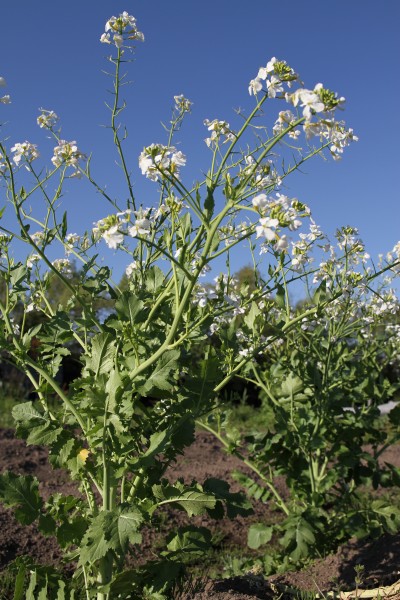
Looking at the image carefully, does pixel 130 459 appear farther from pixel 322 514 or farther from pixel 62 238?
pixel 322 514

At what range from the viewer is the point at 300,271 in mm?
3418

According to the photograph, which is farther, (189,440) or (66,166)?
(66,166)

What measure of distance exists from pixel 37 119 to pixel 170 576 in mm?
2296

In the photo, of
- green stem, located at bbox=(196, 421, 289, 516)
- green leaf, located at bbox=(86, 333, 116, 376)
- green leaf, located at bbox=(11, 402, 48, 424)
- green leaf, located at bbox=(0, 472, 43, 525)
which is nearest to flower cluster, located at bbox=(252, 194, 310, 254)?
green leaf, located at bbox=(86, 333, 116, 376)

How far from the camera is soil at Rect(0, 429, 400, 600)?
330cm

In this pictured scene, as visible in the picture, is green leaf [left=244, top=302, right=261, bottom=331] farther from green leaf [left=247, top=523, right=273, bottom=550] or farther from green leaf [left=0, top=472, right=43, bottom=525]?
green leaf [left=247, top=523, right=273, bottom=550]

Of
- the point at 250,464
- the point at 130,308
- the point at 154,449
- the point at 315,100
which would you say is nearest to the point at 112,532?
the point at 154,449

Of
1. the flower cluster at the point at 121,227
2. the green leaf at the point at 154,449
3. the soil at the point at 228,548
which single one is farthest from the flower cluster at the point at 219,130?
the soil at the point at 228,548

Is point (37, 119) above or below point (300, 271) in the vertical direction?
above

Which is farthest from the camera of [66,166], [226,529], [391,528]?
[226,529]

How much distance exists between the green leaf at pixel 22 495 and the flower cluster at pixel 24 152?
1461mm

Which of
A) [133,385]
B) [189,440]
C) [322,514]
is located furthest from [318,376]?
[133,385]

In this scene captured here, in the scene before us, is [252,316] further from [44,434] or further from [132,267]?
[44,434]

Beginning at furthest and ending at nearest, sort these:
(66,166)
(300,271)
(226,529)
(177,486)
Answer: (226,529) < (300,271) < (66,166) < (177,486)
